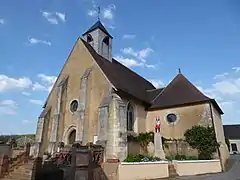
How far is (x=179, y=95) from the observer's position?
18719mm

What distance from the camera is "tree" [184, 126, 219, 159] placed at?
49.6ft

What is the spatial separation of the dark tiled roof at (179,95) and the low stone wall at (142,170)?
283 inches

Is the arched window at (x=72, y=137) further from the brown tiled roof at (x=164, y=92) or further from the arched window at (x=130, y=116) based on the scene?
the brown tiled roof at (x=164, y=92)

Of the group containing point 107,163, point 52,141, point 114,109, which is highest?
point 114,109

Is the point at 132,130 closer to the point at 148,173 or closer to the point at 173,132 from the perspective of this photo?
the point at 173,132

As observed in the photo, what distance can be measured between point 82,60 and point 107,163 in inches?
429

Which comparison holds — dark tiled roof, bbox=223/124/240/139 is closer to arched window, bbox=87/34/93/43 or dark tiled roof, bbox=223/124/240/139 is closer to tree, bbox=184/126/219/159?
tree, bbox=184/126/219/159

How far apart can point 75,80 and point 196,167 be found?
11.9m

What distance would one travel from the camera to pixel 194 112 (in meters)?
17.0

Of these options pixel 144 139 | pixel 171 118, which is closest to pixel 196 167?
pixel 144 139

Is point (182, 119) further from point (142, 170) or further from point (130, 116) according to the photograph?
point (142, 170)

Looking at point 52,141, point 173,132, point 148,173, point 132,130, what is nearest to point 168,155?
→ point 173,132

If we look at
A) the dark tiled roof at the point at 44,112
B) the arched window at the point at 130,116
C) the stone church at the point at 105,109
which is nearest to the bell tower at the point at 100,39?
the stone church at the point at 105,109

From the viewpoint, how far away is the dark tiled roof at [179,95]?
56.7ft
